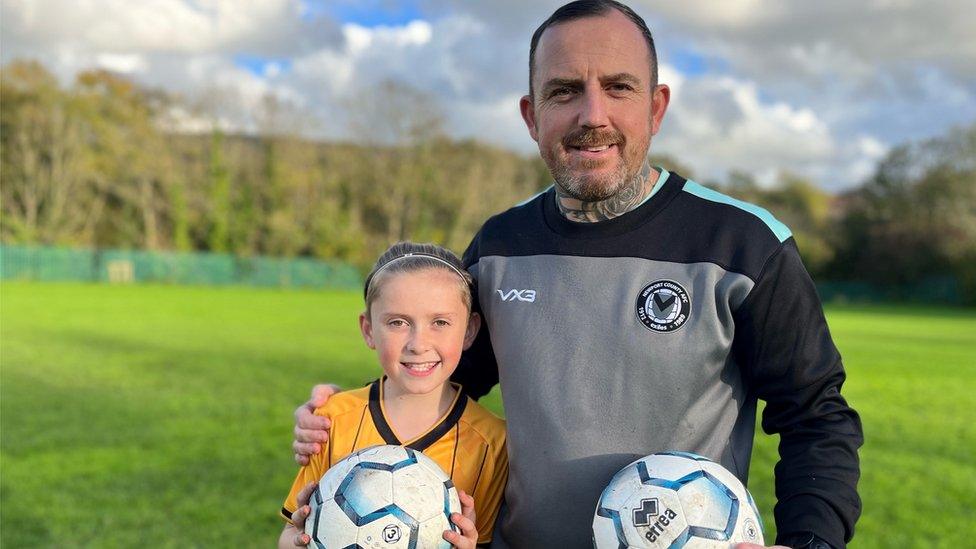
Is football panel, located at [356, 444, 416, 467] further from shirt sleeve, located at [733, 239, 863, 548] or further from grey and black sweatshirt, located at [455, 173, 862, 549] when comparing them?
shirt sleeve, located at [733, 239, 863, 548]

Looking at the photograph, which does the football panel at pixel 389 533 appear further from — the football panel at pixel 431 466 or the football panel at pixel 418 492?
the football panel at pixel 431 466

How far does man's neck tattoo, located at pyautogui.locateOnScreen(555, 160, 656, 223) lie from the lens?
8.49 feet

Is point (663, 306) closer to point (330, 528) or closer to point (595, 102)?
point (595, 102)

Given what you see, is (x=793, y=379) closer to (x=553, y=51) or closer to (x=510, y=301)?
(x=510, y=301)

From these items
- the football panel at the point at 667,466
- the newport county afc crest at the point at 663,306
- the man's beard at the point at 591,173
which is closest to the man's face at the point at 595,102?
the man's beard at the point at 591,173

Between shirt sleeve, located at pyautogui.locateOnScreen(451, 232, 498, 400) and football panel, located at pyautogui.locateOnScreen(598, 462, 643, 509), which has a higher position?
shirt sleeve, located at pyautogui.locateOnScreen(451, 232, 498, 400)

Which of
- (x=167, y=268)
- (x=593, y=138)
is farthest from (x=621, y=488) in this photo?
(x=167, y=268)

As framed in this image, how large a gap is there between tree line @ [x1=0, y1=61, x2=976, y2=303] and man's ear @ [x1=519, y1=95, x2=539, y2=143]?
4539 centimetres

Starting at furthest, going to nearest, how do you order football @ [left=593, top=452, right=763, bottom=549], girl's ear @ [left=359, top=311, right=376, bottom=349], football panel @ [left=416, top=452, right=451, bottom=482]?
girl's ear @ [left=359, top=311, right=376, bottom=349]
football panel @ [left=416, top=452, right=451, bottom=482]
football @ [left=593, top=452, right=763, bottom=549]

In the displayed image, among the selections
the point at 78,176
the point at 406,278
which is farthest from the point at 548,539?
the point at 78,176

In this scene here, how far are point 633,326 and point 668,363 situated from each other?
15 centimetres

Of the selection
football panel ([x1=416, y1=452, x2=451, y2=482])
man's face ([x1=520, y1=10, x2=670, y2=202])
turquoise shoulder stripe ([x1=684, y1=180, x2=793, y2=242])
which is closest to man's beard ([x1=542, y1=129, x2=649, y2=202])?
man's face ([x1=520, y1=10, x2=670, y2=202])

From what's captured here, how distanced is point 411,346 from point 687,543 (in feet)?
3.54

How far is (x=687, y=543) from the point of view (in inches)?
83.7
